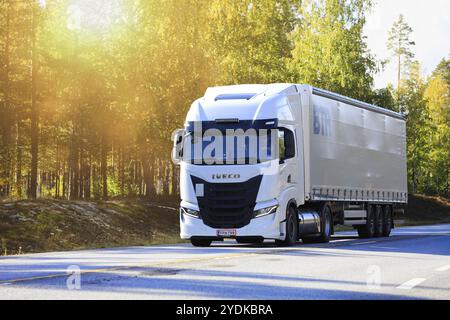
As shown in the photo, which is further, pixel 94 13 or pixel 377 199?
pixel 94 13

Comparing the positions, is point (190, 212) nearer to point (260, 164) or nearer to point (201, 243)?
point (201, 243)

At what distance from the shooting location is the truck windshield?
21.3 m

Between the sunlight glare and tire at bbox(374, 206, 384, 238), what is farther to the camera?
the sunlight glare

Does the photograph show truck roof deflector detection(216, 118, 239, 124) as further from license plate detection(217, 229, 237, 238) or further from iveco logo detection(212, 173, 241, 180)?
license plate detection(217, 229, 237, 238)

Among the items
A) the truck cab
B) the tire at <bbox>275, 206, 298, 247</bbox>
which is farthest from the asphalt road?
the tire at <bbox>275, 206, 298, 247</bbox>

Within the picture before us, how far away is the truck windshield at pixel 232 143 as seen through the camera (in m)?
21.3

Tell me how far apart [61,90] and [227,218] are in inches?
1051

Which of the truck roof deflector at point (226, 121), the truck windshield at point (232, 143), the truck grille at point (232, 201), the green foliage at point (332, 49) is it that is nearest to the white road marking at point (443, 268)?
the truck grille at point (232, 201)

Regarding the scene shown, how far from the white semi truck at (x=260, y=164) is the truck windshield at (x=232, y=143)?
23 millimetres

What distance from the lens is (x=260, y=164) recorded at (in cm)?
2127

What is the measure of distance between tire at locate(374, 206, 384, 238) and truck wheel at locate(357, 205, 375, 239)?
30 centimetres
